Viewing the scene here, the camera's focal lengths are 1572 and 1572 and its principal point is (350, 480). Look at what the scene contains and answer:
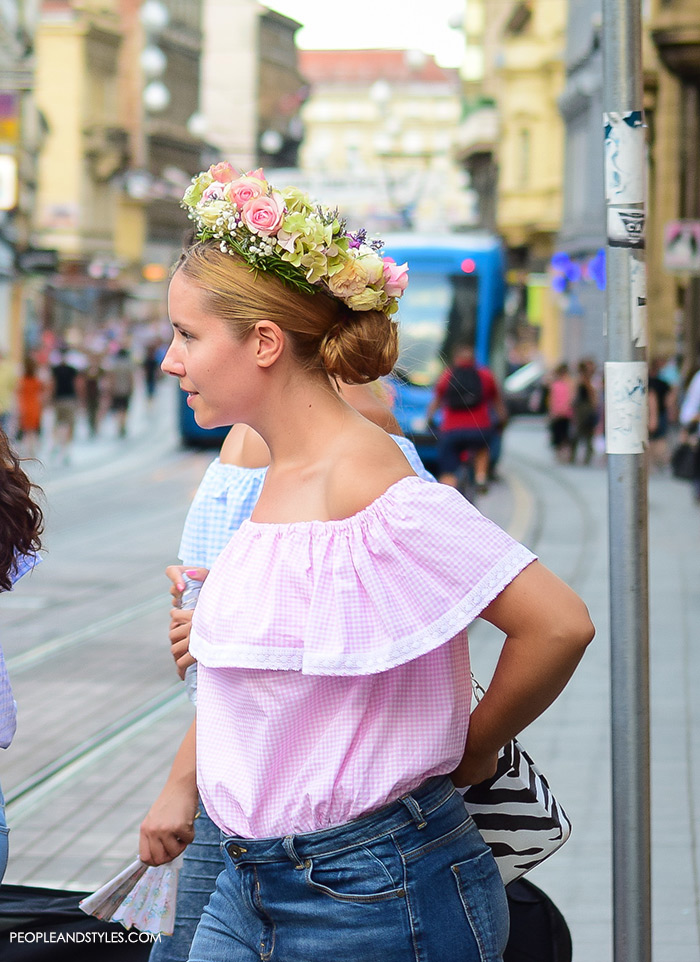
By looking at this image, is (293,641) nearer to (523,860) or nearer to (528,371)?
(523,860)

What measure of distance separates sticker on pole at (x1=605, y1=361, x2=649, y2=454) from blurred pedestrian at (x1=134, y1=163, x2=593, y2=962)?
2.05 feet

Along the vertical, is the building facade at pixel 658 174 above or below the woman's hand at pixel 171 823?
above

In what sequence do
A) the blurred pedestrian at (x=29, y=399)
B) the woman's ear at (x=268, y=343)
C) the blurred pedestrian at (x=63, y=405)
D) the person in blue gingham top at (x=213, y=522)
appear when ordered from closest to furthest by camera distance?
the woman's ear at (x=268, y=343)
the person in blue gingham top at (x=213, y=522)
the blurred pedestrian at (x=29, y=399)
the blurred pedestrian at (x=63, y=405)

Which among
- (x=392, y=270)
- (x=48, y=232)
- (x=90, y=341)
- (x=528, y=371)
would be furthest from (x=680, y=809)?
(x=48, y=232)

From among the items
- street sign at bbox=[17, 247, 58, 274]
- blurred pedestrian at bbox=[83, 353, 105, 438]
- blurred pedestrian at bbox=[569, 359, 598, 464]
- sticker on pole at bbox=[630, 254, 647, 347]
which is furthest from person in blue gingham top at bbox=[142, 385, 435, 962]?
street sign at bbox=[17, 247, 58, 274]

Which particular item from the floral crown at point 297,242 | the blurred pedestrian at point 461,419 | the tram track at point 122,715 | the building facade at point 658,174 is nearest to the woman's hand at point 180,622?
the floral crown at point 297,242

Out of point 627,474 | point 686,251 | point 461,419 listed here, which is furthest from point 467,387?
point 627,474

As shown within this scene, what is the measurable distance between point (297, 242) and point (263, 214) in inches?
2.4

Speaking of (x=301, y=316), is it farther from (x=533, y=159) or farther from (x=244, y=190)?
(x=533, y=159)

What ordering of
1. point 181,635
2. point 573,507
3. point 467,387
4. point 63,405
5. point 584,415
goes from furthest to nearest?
point 584,415, point 63,405, point 573,507, point 467,387, point 181,635

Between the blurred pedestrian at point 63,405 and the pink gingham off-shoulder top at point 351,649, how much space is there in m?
20.9

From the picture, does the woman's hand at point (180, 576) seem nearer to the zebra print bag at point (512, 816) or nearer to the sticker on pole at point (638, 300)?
the zebra print bag at point (512, 816)

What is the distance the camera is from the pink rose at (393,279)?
2.16 m

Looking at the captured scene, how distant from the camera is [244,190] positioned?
7.07 feet
